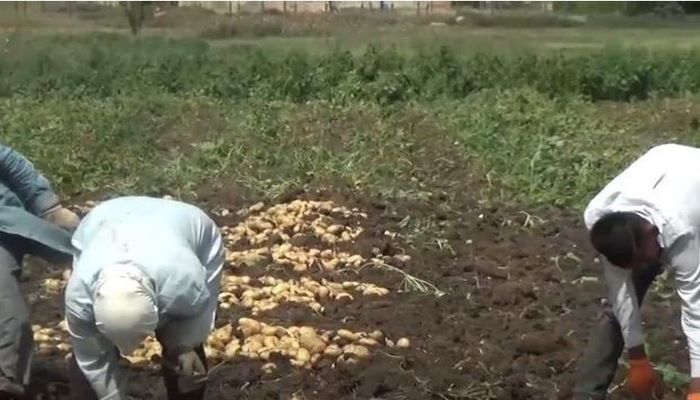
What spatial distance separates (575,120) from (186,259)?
9.60 m

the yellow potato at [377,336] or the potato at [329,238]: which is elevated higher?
the potato at [329,238]

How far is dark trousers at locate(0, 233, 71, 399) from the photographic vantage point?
388cm

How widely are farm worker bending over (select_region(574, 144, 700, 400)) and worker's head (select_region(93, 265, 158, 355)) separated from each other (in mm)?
1324

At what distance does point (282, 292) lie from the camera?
18.8 ft

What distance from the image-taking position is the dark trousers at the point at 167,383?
138 inches

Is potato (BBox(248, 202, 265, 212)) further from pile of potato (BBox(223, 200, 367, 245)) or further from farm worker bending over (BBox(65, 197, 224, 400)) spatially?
farm worker bending over (BBox(65, 197, 224, 400))

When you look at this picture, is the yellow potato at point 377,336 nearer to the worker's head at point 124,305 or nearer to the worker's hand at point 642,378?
the worker's hand at point 642,378

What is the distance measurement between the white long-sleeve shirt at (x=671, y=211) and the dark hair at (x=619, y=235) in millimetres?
74

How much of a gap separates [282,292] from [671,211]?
2566mm

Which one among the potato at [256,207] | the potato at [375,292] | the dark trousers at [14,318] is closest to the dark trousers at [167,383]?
the dark trousers at [14,318]

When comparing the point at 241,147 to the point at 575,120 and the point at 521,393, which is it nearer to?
the point at 575,120

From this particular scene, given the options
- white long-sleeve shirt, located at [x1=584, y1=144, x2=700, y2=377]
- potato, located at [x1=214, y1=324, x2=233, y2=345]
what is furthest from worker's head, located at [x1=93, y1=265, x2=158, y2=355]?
potato, located at [x1=214, y1=324, x2=233, y2=345]

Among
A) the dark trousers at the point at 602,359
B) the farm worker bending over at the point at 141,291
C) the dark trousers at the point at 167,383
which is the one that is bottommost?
the dark trousers at the point at 602,359

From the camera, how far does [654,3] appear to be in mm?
20906
